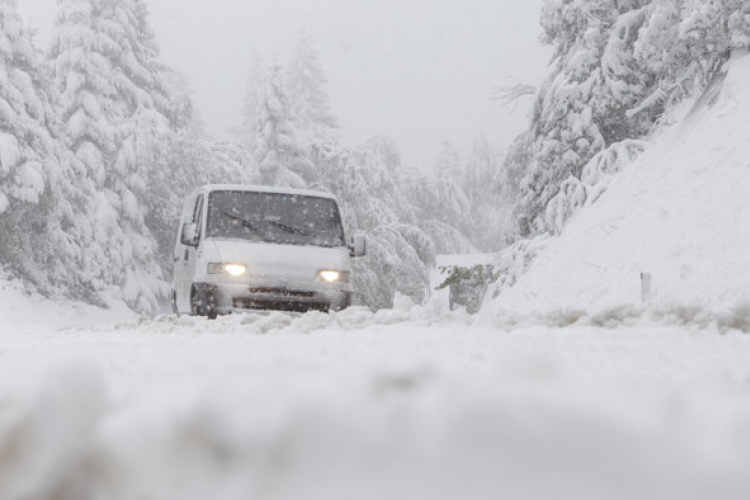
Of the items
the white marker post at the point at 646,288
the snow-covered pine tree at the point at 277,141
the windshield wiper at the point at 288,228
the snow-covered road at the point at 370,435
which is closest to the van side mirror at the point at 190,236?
the windshield wiper at the point at 288,228

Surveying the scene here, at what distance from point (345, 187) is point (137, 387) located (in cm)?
2974

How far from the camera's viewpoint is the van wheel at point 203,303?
11.5 m

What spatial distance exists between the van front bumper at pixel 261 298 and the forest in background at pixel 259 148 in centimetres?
707

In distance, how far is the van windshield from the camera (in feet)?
39.6

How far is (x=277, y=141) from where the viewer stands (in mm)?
31344

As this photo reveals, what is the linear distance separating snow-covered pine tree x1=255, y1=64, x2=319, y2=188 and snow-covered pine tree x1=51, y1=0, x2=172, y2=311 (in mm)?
3819

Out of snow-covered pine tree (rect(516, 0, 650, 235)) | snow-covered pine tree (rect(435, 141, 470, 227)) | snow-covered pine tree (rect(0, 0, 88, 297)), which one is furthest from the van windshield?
snow-covered pine tree (rect(435, 141, 470, 227))

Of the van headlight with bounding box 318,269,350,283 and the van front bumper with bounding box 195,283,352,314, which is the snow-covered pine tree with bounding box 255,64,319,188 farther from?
the van front bumper with bounding box 195,283,352,314

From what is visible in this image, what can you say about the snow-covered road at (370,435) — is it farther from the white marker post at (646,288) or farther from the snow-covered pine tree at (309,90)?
the snow-covered pine tree at (309,90)

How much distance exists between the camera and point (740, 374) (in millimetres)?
3000

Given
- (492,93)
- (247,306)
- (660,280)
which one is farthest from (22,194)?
(660,280)

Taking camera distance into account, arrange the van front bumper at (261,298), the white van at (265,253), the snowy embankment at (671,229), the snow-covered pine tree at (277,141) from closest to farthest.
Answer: the van front bumper at (261,298) → the white van at (265,253) → the snowy embankment at (671,229) → the snow-covered pine tree at (277,141)

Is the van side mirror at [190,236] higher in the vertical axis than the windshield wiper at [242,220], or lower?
lower

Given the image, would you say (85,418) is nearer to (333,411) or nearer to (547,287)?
(333,411)
